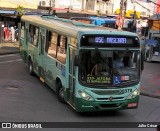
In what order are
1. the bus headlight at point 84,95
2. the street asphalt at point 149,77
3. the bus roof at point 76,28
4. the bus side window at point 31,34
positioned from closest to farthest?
the bus headlight at point 84,95 → the bus roof at point 76,28 → the street asphalt at point 149,77 → the bus side window at point 31,34

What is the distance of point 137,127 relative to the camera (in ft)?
36.9

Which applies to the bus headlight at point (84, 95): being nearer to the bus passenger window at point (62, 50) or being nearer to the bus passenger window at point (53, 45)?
the bus passenger window at point (62, 50)

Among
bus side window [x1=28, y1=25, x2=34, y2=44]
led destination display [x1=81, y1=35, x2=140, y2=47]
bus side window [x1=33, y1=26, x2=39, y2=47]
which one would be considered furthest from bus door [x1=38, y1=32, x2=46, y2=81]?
led destination display [x1=81, y1=35, x2=140, y2=47]

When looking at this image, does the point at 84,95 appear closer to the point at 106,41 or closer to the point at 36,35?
the point at 106,41

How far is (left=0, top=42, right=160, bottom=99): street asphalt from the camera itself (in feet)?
57.2

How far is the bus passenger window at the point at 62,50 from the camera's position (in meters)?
13.1

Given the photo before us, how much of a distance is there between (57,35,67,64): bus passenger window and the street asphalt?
4.95 m

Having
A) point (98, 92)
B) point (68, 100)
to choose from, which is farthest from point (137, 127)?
point (68, 100)

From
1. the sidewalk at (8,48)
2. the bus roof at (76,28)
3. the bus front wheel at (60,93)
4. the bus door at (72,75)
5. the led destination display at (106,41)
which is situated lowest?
the sidewalk at (8,48)

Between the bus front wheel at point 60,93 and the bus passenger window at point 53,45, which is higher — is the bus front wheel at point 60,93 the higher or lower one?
Answer: the lower one

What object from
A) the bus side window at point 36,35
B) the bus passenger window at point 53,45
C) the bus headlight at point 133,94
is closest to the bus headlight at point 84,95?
the bus headlight at point 133,94

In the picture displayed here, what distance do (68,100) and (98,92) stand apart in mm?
1272

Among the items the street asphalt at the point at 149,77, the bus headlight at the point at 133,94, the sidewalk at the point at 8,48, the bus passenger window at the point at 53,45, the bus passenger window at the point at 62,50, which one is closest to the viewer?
the bus headlight at the point at 133,94

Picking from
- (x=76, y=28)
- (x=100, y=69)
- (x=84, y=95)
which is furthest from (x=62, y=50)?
(x=84, y=95)
